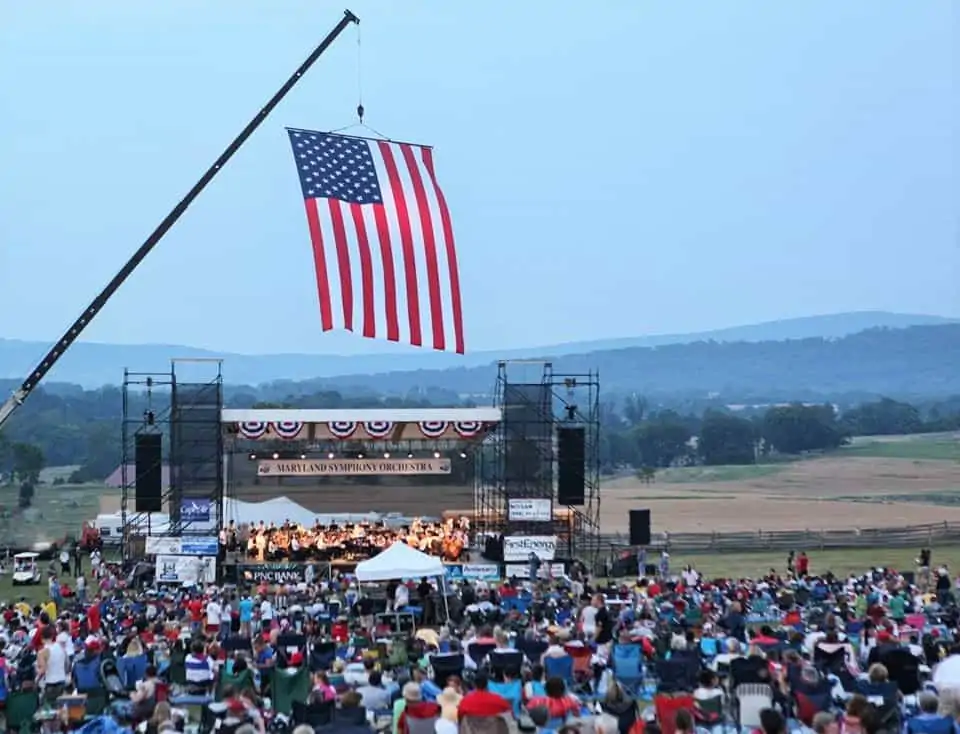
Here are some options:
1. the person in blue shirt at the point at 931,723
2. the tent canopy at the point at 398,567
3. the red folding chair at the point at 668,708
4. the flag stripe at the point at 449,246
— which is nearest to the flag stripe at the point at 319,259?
the flag stripe at the point at 449,246

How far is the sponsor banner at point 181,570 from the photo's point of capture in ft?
89.6

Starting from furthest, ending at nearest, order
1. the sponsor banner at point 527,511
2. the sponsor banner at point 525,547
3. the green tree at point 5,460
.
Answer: the green tree at point 5,460 → the sponsor banner at point 527,511 → the sponsor banner at point 525,547

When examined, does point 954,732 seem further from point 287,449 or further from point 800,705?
point 287,449

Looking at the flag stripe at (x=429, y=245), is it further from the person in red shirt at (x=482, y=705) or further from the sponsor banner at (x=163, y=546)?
the sponsor banner at (x=163, y=546)

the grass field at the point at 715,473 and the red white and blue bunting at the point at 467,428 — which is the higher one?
the red white and blue bunting at the point at 467,428

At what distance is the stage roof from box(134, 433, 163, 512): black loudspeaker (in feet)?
5.62

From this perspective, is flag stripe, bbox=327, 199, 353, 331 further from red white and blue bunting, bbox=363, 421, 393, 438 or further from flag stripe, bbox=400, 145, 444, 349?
red white and blue bunting, bbox=363, 421, 393, 438

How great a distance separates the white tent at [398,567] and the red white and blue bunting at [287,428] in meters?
11.5

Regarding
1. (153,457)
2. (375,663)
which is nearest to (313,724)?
(375,663)

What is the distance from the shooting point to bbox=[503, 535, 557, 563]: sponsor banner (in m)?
28.6

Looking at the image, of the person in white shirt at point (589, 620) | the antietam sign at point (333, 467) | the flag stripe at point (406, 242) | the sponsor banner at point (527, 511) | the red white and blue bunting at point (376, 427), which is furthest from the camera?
the antietam sign at point (333, 467)

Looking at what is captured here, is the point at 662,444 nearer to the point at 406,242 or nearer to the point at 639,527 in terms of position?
the point at 639,527

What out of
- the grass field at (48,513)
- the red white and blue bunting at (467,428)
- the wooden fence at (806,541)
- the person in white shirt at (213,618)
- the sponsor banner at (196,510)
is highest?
the red white and blue bunting at (467,428)

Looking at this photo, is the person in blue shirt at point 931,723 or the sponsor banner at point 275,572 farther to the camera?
the sponsor banner at point 275,572
